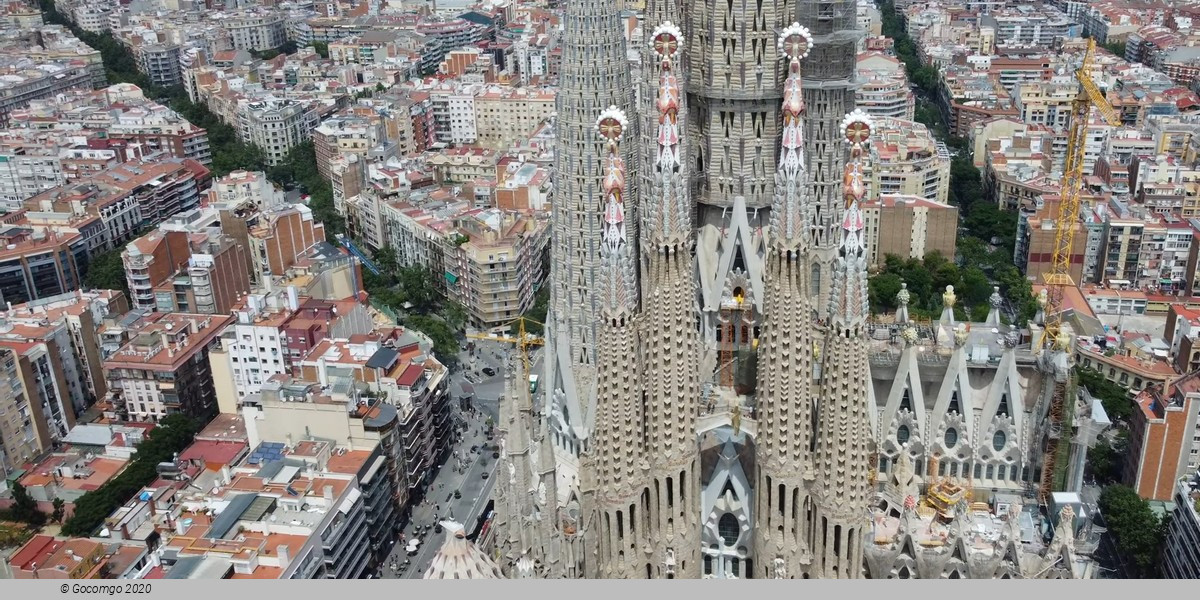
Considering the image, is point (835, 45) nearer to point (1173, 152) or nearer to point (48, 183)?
point (1173, 152)

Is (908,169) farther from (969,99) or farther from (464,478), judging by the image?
(464,478)

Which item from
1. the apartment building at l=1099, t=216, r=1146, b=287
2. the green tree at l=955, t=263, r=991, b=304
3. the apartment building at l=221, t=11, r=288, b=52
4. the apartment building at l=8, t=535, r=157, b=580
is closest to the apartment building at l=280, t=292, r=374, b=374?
the apartment building at l=8, t=535, r=157, b=580

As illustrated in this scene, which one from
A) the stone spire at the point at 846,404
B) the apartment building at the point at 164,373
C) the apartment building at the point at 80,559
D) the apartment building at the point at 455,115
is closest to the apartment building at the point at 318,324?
the apartment building at the point at 164,373

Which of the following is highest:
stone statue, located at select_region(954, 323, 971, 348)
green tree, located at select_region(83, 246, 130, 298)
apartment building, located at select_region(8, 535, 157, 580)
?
stone statue, located at select_region(954, 323, 971, 348)

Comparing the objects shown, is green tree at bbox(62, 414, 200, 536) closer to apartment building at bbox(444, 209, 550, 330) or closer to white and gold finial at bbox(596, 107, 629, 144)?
apartment building at bbox(444, 209, 550, 330)

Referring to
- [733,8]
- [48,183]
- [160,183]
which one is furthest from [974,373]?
[48,183]

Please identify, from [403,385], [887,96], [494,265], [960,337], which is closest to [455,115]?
[887,96]
